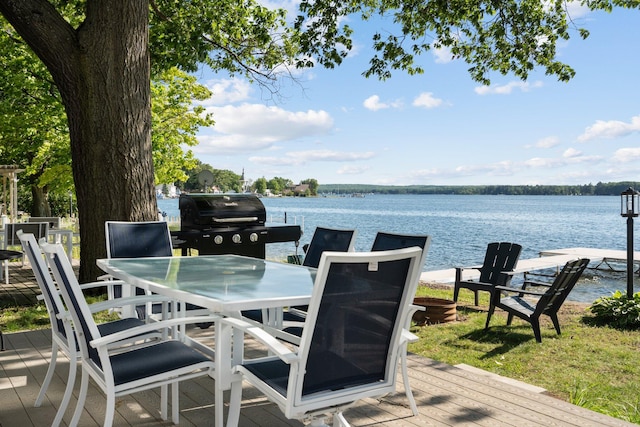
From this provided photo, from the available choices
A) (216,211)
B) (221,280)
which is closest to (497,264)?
(216,211)

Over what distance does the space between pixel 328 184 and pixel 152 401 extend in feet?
258

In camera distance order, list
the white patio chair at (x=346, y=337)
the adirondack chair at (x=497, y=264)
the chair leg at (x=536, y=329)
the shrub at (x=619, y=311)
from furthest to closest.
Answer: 1. the adirondack chair at (x=497, y=264)
2. the shrub at (x=619, y=311)
3. the chair leg at (x=536, y=329)
4. the white patio chair at (x=346, y=337)

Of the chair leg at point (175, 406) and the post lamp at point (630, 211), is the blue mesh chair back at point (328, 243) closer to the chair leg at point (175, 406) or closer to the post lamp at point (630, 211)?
the chair leg at point (175, 406)

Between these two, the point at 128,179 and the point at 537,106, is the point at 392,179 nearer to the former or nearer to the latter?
the point at 537,106

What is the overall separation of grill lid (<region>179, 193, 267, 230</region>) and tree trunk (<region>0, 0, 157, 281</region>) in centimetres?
56

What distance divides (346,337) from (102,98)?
15.9 feet

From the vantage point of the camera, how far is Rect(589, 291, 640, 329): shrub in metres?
6.45

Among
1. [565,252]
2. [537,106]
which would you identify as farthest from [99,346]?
[537,106]

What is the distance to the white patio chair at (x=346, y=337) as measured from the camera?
1.86 m

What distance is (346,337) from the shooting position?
1.96 metres

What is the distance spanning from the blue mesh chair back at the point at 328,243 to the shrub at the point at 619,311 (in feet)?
13.9

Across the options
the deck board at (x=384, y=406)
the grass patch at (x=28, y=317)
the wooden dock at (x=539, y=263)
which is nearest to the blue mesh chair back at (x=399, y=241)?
the deck board at (x=384, y=406)

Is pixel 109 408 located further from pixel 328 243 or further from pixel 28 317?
pixel 28 317

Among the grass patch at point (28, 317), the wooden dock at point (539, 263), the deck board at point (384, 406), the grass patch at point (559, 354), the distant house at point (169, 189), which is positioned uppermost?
the distant house at point (169, 189)
